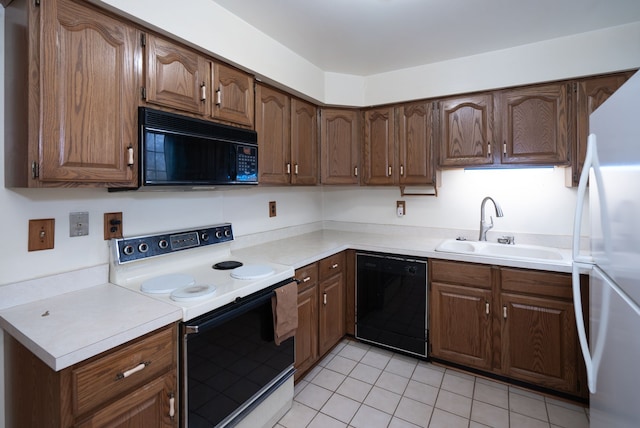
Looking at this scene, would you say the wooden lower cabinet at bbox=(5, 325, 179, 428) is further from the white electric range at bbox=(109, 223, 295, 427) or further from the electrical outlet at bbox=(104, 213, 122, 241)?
the electrical outlet at bbox=(104, 213, 122, 241)

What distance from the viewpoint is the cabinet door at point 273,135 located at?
6.89 ft

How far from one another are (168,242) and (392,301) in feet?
5.42

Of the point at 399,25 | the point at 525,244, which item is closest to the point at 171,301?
the point at 399,25

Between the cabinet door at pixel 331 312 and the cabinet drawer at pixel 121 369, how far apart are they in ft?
4.04

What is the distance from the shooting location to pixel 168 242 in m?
1.72

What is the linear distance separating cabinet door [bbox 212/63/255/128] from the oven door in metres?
1.02

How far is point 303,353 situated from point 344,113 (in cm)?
198

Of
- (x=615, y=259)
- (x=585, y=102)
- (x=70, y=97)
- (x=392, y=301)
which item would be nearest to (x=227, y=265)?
(x=70, y=97)

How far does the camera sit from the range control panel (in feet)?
5.05

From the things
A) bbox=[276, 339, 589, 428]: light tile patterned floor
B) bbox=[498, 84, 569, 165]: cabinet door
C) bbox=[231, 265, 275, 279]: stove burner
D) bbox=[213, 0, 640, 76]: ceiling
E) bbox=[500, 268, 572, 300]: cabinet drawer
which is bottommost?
bbox=[276, 339, 589, 428]: light tile patterned floor

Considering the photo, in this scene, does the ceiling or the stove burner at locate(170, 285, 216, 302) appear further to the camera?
the ceiling

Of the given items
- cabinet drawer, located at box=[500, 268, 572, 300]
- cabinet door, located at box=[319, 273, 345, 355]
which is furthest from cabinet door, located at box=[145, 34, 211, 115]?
cabinet drawer, located at box=[500, 268, 572, 300]

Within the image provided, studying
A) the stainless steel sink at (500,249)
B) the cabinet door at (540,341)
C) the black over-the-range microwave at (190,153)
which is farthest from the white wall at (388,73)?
the cabinet door at (540,341)

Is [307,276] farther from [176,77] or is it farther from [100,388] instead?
[176,77]
